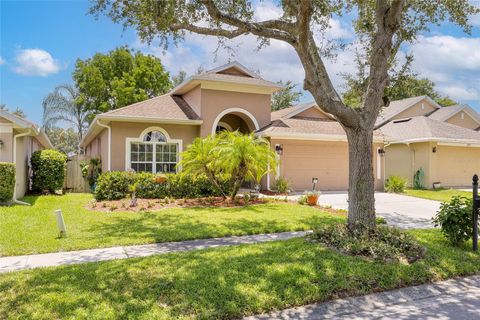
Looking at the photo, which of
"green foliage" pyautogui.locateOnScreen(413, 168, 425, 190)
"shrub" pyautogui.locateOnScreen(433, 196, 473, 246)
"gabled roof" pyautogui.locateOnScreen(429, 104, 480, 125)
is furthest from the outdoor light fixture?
"gabled roof" pyautogui.locateOnScreen(429, 104, 480, 125)

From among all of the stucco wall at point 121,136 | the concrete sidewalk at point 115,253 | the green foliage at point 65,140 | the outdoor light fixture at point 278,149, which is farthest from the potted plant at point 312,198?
the green foliage at point 65,140

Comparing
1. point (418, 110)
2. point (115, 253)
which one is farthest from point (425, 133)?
point (115, 253)

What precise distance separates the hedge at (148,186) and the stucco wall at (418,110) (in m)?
19.1

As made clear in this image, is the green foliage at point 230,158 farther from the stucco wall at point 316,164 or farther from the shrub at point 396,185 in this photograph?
the shrub at point 396,185

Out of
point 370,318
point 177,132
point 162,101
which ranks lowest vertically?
point 370,318

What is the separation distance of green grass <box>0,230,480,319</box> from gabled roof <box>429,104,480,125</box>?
79.2ft

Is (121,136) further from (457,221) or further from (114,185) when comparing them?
(457,221)

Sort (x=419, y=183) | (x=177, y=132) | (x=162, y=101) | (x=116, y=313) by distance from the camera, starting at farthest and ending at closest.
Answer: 1. (x=419, y=183)
2. (x=162, y=101)
3. (x=177, y=132)
4. (x=116, y=313)

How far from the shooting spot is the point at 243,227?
8852mm

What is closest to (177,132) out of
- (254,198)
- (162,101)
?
(162,101)

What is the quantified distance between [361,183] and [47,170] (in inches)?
548

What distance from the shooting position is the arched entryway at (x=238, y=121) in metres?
18.2

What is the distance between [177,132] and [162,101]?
7.86ft

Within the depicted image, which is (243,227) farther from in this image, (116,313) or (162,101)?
(162,101)
